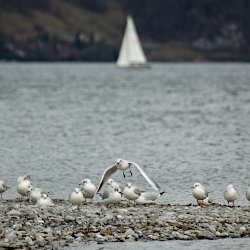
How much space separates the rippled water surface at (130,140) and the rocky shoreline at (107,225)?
204 inches

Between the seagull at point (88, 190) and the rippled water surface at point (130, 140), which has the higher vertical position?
the seagull at point (88, 190)

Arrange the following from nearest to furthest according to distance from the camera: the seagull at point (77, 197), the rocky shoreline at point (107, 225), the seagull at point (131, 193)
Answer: the rocky shoreline at point (107, 225), the seagull at point (77, 197), the seagull at point (131, 193)

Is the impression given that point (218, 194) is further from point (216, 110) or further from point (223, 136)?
point (216, 110)

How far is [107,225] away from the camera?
2544cm

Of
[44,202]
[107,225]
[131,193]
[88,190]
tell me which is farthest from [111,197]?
[107,225]

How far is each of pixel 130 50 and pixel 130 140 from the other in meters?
112

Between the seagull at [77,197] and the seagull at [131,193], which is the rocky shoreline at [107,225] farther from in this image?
the seagull at [131,193]

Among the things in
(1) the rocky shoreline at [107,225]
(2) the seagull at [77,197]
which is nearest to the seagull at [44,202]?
(1) the rocky shoreline at [107,225]

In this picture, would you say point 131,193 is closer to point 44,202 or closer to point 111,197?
point 111,197

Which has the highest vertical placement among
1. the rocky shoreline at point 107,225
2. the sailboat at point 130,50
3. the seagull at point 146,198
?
the rocky shoreline at point 107,225

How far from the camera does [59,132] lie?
5981 cm

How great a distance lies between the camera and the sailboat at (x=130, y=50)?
542 ft

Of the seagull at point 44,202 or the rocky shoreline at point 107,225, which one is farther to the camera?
the seagull at point 44,202

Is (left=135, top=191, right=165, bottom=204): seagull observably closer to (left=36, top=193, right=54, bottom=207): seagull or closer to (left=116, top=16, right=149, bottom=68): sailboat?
(left=36, top=193, right=54, bottom=207): seagull
